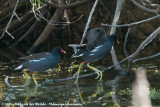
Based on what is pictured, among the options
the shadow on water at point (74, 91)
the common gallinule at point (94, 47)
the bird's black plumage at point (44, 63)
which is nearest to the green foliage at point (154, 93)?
the shadow on water at point (74, 91)

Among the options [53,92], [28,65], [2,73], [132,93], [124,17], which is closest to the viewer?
[132,93]

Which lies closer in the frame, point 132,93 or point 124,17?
point 132,93

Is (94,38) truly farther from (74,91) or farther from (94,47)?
(74,91)

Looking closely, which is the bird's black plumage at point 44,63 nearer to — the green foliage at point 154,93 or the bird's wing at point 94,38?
the bird's wing at point 94,38

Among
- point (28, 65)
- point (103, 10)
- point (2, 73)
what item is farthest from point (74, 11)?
point (28, 65)

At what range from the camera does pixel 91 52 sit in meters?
7.03

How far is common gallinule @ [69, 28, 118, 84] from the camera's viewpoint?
6996mm

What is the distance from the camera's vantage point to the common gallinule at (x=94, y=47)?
6996 millimetres

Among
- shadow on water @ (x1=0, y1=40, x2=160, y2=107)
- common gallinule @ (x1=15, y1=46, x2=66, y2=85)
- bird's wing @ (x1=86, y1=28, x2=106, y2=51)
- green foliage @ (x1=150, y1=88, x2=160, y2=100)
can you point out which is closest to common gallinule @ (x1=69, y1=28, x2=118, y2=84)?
bird's wing @ (x1=86, y1=28, x2=106, y2=51)

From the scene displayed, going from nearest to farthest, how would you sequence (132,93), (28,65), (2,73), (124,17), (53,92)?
(132,93), (53,92), (28,65), (2,73), (124,17)

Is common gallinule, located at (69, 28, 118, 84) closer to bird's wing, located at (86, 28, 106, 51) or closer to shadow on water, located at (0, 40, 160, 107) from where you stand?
bird's wing, located at (86, 28, 106, 51)

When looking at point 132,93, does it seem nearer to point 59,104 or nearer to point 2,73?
point 59,104

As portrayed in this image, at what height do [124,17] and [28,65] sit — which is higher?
[124,17]

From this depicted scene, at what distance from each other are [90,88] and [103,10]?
27.5 feet
